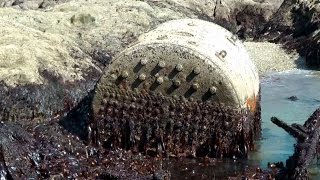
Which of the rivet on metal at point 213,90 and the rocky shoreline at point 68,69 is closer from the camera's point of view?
the rocky shoreline at point 68,69

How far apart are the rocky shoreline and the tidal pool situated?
47 centimetres

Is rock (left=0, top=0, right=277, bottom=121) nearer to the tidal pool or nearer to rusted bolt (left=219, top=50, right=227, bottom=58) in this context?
the tidal pool

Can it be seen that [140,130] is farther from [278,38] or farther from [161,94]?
[278,38]

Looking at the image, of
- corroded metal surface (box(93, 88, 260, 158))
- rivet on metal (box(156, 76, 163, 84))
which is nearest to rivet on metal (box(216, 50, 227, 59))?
corroded metal surface (box(93, 88, 260, 158))

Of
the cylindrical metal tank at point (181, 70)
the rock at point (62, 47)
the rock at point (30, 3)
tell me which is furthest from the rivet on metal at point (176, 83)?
the rock at point (30, 3)

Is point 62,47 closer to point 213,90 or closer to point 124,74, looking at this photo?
point 124,74

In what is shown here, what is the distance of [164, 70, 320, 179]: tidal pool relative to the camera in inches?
316

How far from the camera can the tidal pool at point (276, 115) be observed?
8.04 meters

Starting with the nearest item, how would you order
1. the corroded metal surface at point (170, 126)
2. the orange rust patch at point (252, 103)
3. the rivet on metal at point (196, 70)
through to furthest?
the rivet on metal at point (196, 70), the corroded metal surface at point (170, 126), the orange rust patch at point (252, 103)

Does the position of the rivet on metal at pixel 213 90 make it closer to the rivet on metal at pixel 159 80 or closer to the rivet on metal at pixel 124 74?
the rivet on metal at pixel 159 80

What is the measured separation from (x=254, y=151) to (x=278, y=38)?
13.1 m

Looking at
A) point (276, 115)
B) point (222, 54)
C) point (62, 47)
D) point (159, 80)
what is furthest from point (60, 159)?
point (276, 115)

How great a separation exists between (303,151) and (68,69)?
4.89m

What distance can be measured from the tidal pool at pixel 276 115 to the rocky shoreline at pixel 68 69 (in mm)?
466
